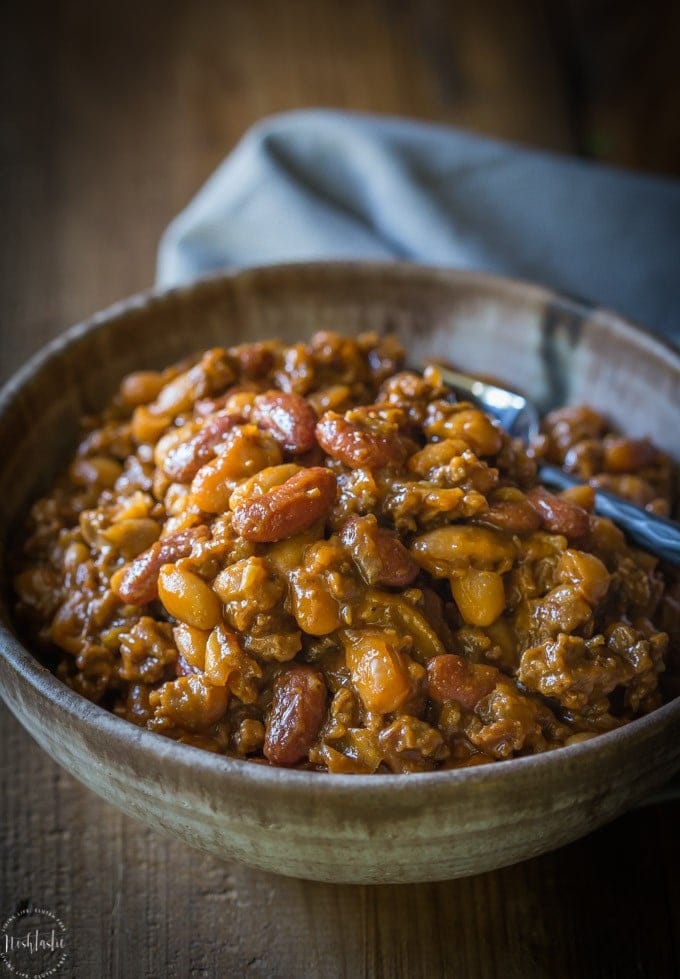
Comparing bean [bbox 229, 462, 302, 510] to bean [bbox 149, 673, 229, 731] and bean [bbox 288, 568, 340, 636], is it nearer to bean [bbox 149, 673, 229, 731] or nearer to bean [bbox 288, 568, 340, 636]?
bean [bbox 288, 568, 340, 636]

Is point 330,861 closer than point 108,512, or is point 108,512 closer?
point 330,861

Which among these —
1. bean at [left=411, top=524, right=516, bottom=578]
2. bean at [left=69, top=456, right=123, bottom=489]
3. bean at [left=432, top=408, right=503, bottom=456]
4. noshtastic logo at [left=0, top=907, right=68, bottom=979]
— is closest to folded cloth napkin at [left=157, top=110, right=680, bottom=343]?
bean at [left=69, top=456, right=123, bottom=489]

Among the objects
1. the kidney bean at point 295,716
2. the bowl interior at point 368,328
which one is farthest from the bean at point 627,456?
the kidney bean at point 295,716

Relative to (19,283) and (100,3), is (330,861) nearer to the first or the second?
(19,283)

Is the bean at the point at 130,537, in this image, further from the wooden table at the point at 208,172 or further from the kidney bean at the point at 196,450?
the wooden table at the point at 208,172

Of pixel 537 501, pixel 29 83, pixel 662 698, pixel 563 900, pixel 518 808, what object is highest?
pixel 29 83

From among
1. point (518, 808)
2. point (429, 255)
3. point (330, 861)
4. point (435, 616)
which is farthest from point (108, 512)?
point (429, 255)

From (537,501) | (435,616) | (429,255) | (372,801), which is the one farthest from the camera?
(429,255)
